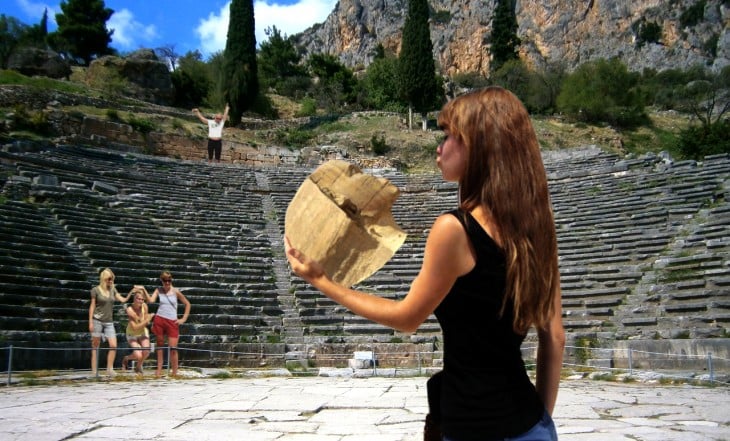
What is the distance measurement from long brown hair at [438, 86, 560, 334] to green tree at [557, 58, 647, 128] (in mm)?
38018

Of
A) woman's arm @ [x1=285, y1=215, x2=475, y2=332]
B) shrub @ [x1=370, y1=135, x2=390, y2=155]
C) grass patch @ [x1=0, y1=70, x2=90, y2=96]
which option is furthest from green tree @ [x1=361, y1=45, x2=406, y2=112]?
woman's arm @ [x1=285, y1=215, x2=475, y2=332]

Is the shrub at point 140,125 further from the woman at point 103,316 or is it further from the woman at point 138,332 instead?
the woman at point 103,316

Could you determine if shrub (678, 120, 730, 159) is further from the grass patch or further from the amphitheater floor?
the grass patch

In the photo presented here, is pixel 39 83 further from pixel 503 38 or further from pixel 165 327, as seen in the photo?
pixel 503 38

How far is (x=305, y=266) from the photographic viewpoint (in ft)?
4.64

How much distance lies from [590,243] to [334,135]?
19.6 m

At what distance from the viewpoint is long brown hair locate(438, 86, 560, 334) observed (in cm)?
129

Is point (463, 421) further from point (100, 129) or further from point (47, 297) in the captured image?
point (100, 129)

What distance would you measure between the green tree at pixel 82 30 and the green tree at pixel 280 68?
11.4 metres

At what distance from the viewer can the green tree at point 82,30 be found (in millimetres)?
42031

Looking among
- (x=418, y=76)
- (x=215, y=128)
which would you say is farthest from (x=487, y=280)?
(x=418, y=76)

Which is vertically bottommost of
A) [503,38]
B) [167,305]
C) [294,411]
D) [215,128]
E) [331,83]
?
[294,411]

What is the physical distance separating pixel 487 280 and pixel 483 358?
164mm

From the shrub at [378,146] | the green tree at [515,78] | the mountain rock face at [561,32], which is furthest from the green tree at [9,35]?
the mountain rock face at [561,32]
